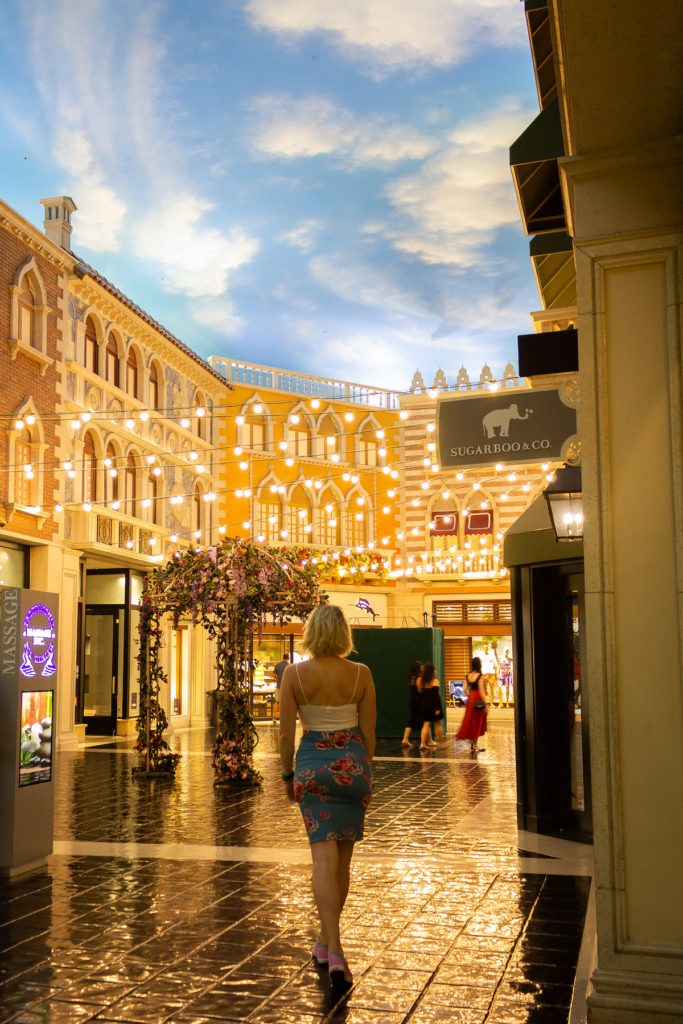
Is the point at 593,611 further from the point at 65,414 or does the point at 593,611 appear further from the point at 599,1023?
the point at 65,414

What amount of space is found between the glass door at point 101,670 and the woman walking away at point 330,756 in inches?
645

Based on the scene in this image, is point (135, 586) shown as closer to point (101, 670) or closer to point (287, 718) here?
point (101, 670)

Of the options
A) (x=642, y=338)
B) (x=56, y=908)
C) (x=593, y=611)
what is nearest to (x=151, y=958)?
(x=56, y=908)

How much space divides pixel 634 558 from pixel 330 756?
64.9 inches

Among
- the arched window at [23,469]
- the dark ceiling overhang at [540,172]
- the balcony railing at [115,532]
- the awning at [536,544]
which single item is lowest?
the awning at [536,544]

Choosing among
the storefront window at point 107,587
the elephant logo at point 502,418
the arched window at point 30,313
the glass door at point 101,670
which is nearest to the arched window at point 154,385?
the storefront window at point 107,587

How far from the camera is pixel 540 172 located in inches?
356

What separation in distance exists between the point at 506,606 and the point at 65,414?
15525mm

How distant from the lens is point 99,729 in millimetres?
20531

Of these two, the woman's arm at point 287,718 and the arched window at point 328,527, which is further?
the arched window at point 328,527

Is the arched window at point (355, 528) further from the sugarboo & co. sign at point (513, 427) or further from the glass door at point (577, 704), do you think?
the sugarboo & co. sign at point (513, 427)

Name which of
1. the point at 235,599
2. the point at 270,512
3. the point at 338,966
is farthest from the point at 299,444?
the point at 338,966

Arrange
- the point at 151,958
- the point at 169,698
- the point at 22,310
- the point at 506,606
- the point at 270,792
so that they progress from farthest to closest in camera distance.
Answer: the point at 506,606, the point at 169,698, the point at 22,310, the point at 270,792, the point at 151,958

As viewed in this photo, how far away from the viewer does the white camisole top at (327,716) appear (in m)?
4.72
